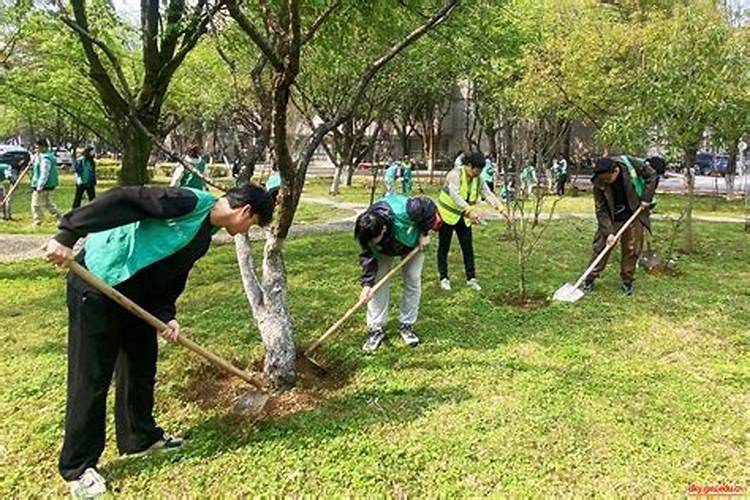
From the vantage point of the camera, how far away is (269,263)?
401 cm

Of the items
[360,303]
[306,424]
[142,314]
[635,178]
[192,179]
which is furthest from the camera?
[192,179]

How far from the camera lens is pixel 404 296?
5008 millimetres

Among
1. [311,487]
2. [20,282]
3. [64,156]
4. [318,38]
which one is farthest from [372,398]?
[64,156]

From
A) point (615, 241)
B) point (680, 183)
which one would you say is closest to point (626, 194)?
point (615, 241)

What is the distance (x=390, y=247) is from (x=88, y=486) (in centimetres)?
248

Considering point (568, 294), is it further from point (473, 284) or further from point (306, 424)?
point (306, 424)

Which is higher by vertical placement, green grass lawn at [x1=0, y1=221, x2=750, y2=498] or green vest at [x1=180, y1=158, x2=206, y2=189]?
green vest at [x1=180, y1=158, x2=206, y2=189]

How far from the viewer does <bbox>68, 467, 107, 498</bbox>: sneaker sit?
299 centimetres

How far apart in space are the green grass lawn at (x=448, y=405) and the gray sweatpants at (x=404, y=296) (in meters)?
0.25

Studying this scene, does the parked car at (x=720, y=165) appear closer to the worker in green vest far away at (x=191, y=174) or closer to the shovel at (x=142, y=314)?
the worker in green vest far away at (x=191, y=174)

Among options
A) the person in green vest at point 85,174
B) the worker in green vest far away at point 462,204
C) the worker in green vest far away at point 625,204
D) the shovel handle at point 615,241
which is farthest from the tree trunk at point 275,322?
the person in green vest at point 85,174

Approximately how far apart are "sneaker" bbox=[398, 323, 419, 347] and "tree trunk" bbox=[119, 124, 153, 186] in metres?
2.94

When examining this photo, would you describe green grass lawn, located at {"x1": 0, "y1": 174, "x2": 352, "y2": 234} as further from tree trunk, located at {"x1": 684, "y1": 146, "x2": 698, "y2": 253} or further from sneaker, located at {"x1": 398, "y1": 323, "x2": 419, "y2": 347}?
tree trunk, located at {"x1": 684, "y1": 146, "x2": 698, "y2": 253}

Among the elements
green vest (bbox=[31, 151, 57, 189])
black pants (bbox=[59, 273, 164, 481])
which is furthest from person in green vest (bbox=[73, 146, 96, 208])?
black pants (bbox=[59, 273, 164, 481])
